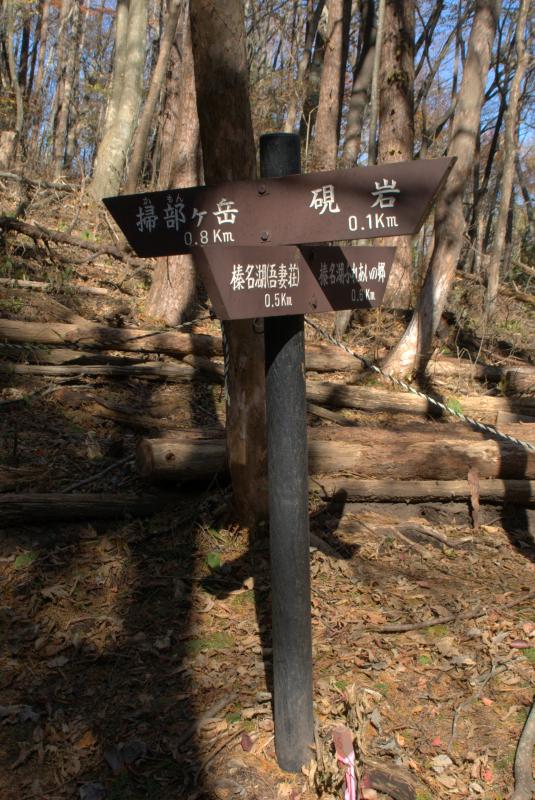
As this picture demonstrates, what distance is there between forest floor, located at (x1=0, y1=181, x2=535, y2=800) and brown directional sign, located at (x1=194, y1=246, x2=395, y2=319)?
6.27 feet

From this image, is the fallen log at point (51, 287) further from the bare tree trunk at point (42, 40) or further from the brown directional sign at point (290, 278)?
the bare tree trunk at point (42, 40)

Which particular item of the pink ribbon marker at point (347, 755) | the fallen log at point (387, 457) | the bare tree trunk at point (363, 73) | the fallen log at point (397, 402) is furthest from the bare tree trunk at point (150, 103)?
the pink ribbon marker at point (347, 755)

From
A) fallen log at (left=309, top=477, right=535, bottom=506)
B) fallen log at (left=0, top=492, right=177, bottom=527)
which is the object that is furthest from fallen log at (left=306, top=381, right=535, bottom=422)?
fallen log at (left=0, top=492, right=177, bottom=527)

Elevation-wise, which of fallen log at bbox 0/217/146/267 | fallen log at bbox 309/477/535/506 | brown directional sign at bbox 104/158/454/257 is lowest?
fallen log at bbox 309/477/535/506

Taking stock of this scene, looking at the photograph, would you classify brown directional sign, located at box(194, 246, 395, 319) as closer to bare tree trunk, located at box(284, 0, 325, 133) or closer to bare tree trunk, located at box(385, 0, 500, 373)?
bare tree trunk, located at box(385, 0, 500, 373)

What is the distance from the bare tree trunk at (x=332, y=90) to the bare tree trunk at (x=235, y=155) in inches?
342

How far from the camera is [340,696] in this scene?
356 cm

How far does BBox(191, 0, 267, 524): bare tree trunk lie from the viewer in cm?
384

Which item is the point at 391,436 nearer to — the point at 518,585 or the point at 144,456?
the point at 518,585

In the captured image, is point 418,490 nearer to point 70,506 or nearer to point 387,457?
point 387,457

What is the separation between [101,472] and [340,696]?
2.58m

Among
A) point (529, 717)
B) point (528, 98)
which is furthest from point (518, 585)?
point (528, 98)

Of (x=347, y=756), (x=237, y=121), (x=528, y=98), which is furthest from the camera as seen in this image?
(x=528, y=98)

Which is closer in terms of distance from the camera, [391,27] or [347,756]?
[347,756]
